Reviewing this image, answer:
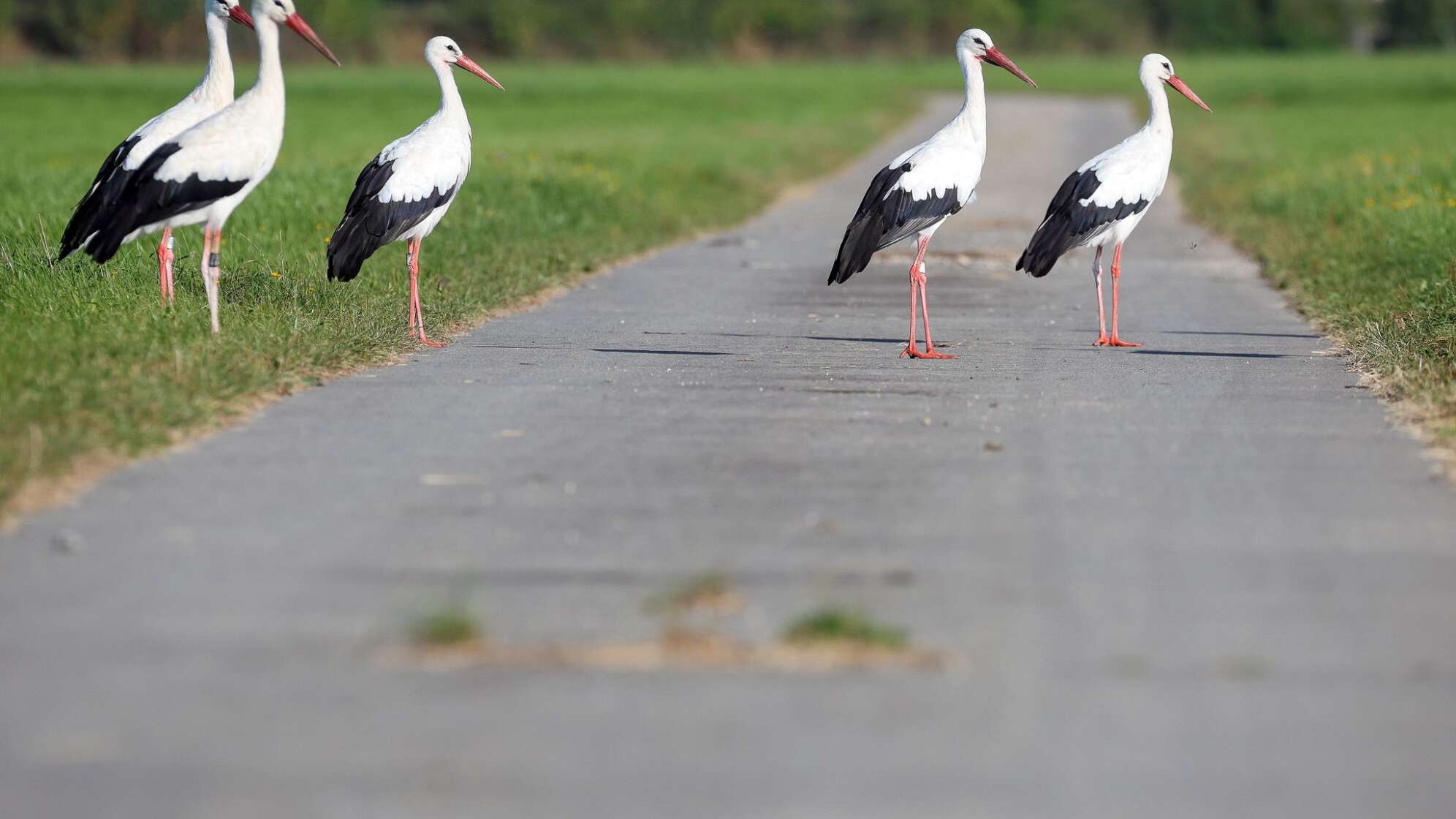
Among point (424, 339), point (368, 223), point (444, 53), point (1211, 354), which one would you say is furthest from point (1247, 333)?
point (444, 53)

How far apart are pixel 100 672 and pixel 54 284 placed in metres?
7.13

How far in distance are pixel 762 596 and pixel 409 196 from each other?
22.5 ft

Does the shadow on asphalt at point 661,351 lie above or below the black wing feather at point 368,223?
below

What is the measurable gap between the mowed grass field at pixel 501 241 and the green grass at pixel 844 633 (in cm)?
299

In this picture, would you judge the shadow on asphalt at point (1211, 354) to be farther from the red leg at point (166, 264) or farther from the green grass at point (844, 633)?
the green grass at point (844, 633)

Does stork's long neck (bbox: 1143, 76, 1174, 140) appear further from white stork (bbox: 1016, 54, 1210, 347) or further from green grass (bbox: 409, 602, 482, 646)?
green grass (bbox: 409, 602, 482, 646)

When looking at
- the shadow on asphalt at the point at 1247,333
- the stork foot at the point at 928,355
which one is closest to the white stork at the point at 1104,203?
the shadow on asphalt at the point at 1247,333

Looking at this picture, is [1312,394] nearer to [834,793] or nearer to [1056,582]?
[1056,582]

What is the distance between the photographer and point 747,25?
101 meters

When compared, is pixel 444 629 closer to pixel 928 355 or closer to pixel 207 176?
pixel 207 176

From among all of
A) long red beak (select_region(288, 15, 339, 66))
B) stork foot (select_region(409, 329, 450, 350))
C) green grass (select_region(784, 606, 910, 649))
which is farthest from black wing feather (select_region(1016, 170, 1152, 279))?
green grass (select_region(784, 606, 910, 649))

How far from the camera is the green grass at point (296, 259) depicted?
8.28m

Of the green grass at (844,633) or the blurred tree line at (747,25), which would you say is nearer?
the green grass at (844,633)

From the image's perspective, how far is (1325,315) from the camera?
12953 millimetres
